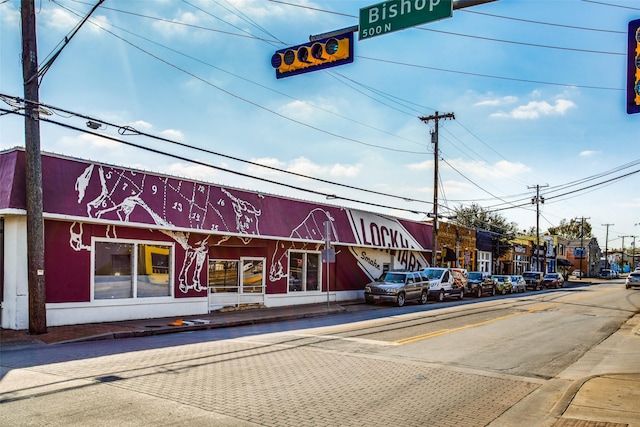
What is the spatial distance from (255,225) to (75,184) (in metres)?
7.97

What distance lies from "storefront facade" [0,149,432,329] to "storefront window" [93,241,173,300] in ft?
0.12

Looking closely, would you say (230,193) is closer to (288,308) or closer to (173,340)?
(288,308)

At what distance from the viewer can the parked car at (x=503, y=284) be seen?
4156 centimetres

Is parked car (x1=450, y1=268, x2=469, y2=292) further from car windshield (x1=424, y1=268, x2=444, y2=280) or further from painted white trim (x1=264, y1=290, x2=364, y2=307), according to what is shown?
painted white trim (x1=264, y1=290, x2=364, y2=307)

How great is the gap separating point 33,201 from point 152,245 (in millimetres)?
5185

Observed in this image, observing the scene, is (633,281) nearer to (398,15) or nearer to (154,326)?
(154,326)

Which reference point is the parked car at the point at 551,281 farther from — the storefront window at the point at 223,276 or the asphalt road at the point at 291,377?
the storefront window at the point at 223,276

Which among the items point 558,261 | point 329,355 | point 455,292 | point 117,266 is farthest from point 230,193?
point 558,261

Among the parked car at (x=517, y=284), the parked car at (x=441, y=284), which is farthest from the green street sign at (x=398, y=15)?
the parked car at (x=517, y=284)

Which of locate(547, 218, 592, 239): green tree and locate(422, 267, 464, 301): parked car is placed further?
locate(547, 218, 592, 239): green tree

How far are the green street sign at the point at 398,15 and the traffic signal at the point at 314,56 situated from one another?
461 millimetres

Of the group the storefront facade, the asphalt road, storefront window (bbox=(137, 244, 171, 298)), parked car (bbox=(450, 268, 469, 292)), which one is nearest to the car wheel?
parked car (bbox=(450, 268, 469, 292))

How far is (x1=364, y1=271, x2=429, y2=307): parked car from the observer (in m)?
26.6

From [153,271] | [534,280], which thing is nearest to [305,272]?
[153,271]
